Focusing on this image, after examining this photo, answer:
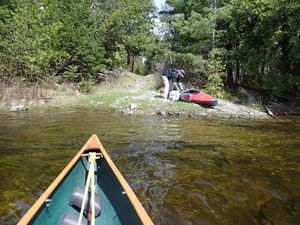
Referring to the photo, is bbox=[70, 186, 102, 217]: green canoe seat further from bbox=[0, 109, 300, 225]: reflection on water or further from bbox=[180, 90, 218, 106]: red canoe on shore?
bbox=[180, 90, 218, 106]: red canoe on shore

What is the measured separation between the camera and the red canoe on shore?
19.0 m

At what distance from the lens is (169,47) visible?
28234mm

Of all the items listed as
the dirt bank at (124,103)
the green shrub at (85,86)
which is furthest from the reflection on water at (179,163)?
the green shrub at (85,86)

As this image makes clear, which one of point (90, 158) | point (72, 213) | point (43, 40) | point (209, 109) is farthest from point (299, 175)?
point (43, 40)

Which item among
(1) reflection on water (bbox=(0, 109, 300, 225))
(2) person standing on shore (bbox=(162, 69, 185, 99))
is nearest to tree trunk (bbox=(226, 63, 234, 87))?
(2) person standing on shore (bbox=(162, 69, 185, 99))

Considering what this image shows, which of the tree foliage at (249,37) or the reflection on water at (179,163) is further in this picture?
the tree foliage at (249,37)

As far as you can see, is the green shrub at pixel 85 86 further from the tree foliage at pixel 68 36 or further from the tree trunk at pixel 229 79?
the tree trunk at pixel 229 79

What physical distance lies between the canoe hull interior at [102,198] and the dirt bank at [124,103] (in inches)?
476

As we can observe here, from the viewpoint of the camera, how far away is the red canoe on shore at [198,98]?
1902 centimetres

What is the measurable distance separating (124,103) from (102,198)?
1464 centimetres

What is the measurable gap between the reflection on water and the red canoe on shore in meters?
2.79

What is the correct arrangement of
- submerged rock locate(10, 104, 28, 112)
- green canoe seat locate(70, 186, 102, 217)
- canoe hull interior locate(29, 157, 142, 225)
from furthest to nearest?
submerged rock locate(10, 104, 28, 112) → green canoe seat locate(70, 186, 102, 217) → canoe hull interior locate(29, 157, 142, 225)

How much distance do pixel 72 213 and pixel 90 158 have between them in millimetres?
1277

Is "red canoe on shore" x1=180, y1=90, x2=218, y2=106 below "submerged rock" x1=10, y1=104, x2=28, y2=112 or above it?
above
